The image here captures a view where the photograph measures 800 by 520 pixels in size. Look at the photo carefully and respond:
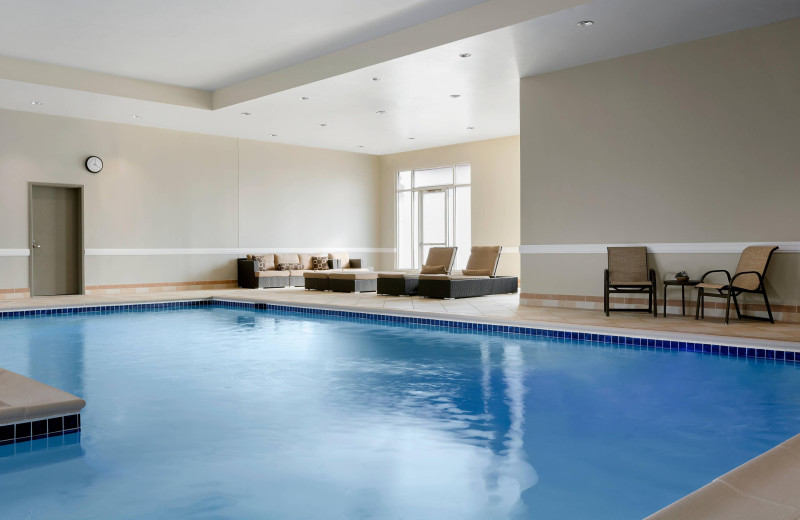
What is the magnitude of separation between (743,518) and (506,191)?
11736 millimetres

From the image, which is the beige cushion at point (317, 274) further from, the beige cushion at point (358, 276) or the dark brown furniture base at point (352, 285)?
the beige cushion at point (358, 276)

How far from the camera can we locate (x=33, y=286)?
431 inches

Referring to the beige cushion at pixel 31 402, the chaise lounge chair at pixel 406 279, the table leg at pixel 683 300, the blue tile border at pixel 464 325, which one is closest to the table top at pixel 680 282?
the table leg at pixel 683 300

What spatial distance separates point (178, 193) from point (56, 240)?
7.65 feet

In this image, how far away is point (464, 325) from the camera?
7414mm

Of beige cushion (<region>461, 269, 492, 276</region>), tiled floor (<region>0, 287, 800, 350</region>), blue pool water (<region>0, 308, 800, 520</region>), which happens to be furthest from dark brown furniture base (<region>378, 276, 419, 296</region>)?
blue pool water (<region>0, 308, 800, 520</region>)

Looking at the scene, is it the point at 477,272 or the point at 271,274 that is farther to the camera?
the point at 271,274

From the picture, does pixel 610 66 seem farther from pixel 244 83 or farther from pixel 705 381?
pixel 244 83

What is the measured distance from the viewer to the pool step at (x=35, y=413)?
3.04 m

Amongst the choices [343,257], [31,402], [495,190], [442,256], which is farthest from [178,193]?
[31,402]

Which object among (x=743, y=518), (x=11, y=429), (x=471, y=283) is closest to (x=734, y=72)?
(x=471, y=283)

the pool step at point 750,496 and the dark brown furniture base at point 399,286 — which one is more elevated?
the dark brown furniture base at point 399,286

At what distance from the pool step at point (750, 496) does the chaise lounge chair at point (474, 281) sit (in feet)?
25.0

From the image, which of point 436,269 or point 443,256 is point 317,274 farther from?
point 436,269
